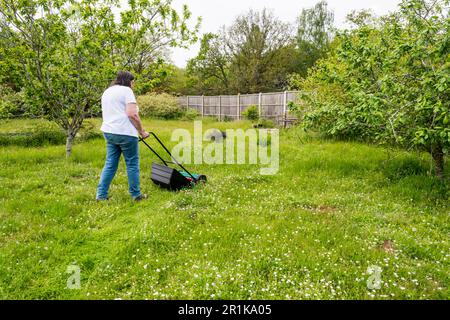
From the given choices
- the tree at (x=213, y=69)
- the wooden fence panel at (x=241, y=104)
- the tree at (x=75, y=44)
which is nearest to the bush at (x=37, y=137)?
the tree at (x=75, y=44)

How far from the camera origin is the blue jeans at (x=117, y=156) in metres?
4.31

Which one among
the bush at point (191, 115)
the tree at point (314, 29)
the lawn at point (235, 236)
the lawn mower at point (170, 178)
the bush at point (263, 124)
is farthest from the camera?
the tree at point (314, 29)

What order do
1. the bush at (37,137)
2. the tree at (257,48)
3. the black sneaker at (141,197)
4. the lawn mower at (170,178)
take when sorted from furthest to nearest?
the tree at (257,48) < the bush at (37,137) < the lawn mower at (170,178) < the black sneaker at (141,197)

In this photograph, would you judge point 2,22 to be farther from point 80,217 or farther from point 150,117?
point 150,117

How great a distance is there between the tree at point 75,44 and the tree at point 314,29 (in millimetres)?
24870

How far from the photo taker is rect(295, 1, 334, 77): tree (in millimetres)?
28922

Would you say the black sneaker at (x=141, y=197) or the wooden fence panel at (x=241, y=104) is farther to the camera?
the wooden fence panel at (x=241, y=104)

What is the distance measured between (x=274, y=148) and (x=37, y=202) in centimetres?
567

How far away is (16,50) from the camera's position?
6219 millimetres

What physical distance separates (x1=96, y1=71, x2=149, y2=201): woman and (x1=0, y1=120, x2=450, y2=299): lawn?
57 centimetres

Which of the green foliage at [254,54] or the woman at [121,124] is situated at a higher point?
the green foliage at [254,54]

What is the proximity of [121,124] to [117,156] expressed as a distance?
54cm

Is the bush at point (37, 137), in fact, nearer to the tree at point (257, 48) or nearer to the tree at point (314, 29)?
the tree at point (257, 48)

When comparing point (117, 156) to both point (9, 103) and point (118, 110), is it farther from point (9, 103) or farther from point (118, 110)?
point (9, 103)
